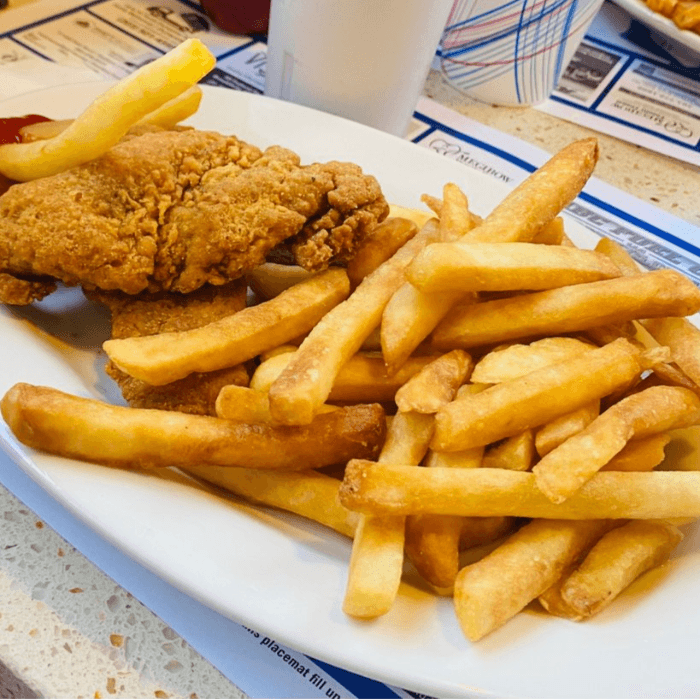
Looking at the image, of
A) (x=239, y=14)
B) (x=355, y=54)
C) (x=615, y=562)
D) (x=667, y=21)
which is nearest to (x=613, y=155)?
(x=667, y=21)

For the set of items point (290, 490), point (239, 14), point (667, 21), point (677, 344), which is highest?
point (667, 21)

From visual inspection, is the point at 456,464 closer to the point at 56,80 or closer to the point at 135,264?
the point at 135,264

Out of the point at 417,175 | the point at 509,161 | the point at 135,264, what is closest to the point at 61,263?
the point at 135,264

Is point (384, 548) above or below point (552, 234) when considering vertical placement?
below

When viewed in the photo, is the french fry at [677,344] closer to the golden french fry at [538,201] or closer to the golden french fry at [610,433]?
the golden french fry at [610,433]

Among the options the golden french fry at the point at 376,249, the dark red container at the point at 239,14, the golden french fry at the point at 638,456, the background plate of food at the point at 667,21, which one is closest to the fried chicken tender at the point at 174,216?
the golden french fry at the point at 376,249

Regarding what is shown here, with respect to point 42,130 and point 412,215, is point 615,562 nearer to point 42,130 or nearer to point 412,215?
point 412,215
